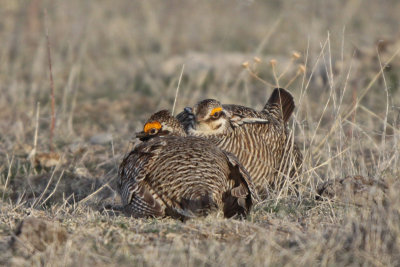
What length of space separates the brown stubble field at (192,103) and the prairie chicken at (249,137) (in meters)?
0.21

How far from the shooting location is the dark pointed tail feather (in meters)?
6.06

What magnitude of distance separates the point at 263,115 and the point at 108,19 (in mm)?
7835

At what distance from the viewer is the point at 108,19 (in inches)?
509

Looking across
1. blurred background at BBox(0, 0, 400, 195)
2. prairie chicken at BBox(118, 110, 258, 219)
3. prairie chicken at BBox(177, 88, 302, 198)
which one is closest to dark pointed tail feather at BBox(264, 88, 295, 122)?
blurred background at BBox(0, 0, 400, 195)

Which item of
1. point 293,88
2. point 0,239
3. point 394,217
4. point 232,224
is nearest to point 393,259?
point 394,217

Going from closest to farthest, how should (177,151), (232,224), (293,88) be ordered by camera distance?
(232,224) → (177,151) → (293,88)

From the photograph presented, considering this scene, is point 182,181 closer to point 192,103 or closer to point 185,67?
point 192,103

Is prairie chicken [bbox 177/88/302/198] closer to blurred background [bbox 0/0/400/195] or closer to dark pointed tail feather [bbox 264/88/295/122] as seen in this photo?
blurred background [bbox 0/0/400/195]

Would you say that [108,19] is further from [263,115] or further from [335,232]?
[335,232]

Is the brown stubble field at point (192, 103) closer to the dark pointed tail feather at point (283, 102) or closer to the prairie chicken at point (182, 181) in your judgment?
the prairie chicken at point (182, 181)

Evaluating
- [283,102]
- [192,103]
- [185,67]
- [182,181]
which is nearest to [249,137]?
[283,102]

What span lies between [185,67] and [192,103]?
141 cm

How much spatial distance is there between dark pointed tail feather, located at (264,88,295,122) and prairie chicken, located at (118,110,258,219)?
1.53 metres

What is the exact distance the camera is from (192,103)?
330 inches
